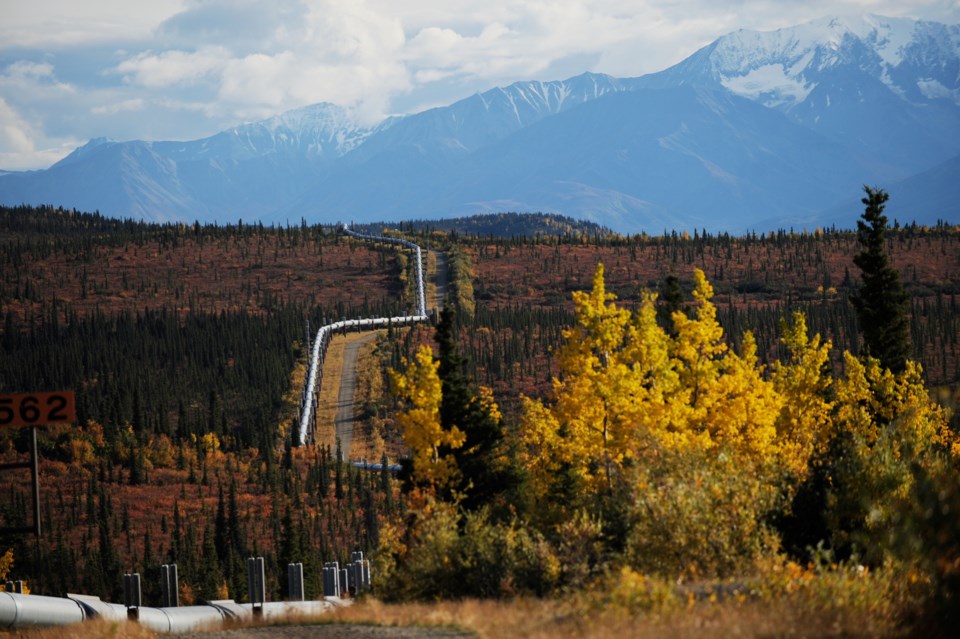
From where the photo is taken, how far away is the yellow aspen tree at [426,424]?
1490 inches

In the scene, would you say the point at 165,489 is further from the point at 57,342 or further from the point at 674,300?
the point at 57,342

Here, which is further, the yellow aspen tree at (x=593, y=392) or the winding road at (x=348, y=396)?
the winding road at (x=348, y=396)

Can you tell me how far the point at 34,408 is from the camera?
23938mm

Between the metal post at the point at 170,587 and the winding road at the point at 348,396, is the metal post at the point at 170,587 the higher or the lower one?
the lower one

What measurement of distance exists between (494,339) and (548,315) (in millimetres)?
17749

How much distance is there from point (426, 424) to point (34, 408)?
16.0 metres

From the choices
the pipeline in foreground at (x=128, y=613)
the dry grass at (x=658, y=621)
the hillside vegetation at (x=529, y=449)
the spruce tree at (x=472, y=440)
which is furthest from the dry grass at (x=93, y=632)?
the spruce tree at (x=472, y=440)

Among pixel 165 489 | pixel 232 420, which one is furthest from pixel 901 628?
pixel 232 420

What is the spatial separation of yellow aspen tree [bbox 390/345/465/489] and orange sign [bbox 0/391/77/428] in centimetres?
1449

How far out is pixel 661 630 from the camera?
60.6 ft

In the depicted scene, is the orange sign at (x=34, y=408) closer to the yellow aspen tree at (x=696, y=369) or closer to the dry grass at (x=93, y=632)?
the dry grass at (x=93, y=632)

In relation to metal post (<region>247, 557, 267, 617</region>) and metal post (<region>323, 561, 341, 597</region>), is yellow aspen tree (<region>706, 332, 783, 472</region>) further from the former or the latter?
metal post (<region>247, 557, 267, 617</region>)

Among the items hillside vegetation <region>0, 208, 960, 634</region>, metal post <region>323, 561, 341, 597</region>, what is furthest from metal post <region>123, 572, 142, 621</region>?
metal post <region>323, 561, 341, 597</region>

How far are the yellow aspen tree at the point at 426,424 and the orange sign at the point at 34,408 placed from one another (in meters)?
14.5
